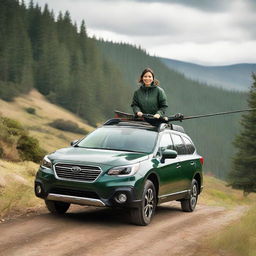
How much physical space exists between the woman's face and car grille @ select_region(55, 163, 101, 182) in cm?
315

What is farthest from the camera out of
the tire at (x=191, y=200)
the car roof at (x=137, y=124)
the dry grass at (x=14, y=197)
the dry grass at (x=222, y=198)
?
the dry grass at (x=222, y=198)

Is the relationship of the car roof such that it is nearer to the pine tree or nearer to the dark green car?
the dark green car

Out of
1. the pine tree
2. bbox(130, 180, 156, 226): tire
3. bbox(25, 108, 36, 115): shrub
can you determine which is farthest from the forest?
bbox(130, 180, 156, 226): tire

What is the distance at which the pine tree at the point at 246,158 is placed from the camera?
45.2m

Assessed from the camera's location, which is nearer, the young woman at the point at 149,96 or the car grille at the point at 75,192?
the car grille at the point at 75,192

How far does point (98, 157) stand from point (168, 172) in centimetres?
175

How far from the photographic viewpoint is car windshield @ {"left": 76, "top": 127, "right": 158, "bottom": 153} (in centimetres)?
1083

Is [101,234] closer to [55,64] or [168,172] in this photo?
[168,172]

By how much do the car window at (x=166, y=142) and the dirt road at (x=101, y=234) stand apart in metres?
1.45

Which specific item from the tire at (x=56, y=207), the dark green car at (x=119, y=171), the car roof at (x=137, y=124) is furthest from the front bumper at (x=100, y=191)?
the car roof at (x=137, y=124)

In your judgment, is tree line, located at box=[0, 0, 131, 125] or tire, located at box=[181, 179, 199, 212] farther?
tree line, located at box=[0, 0, 131, 125]

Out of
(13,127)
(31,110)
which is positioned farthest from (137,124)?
(31,110)

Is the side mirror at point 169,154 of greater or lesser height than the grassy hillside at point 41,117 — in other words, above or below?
above

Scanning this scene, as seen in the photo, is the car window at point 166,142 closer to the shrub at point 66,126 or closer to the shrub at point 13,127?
the shrub at point 13,127
